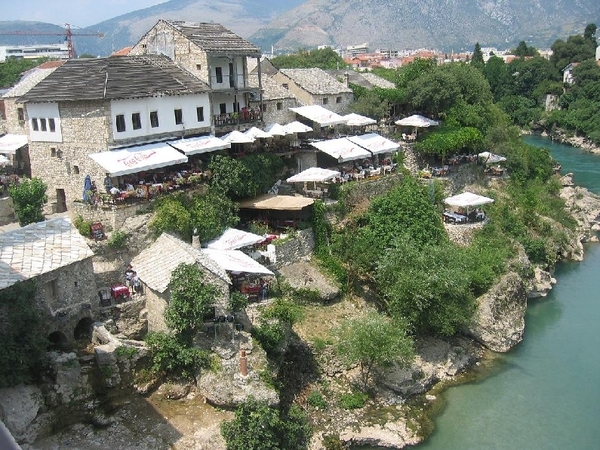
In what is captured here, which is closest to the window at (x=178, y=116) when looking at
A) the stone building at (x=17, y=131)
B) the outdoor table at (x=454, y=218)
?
the stone building at (x=17, y=131)

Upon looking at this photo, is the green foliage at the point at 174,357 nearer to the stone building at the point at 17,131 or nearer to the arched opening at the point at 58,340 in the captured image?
the arched opening at the point at 58,340

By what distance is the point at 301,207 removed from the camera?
3162 centimetres

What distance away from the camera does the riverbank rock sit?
30.6 metres

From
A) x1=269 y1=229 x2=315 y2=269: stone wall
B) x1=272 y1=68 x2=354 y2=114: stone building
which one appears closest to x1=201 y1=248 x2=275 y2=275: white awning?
x1=269 y1=229 x2=315 y2=269: stone wall

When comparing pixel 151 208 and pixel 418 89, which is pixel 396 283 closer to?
pixel 151 208

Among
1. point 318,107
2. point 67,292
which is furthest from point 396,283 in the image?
point 318,107

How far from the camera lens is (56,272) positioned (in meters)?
22.2

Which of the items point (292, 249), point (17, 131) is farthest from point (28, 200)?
point (292, 249)

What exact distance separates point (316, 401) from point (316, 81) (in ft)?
97.6

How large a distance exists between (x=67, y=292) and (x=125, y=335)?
284 centimetres

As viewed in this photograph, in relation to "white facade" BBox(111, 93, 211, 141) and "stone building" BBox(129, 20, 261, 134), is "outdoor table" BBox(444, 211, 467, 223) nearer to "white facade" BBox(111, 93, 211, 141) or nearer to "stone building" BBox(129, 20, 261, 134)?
"stone building" BBox(129, 20, 261, 134)

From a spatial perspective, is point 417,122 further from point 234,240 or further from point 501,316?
point 234,240

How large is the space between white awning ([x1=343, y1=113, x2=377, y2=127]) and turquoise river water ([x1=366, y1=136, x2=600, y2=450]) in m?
17.0

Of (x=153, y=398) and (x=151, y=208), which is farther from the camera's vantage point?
(x=151, y=208)
